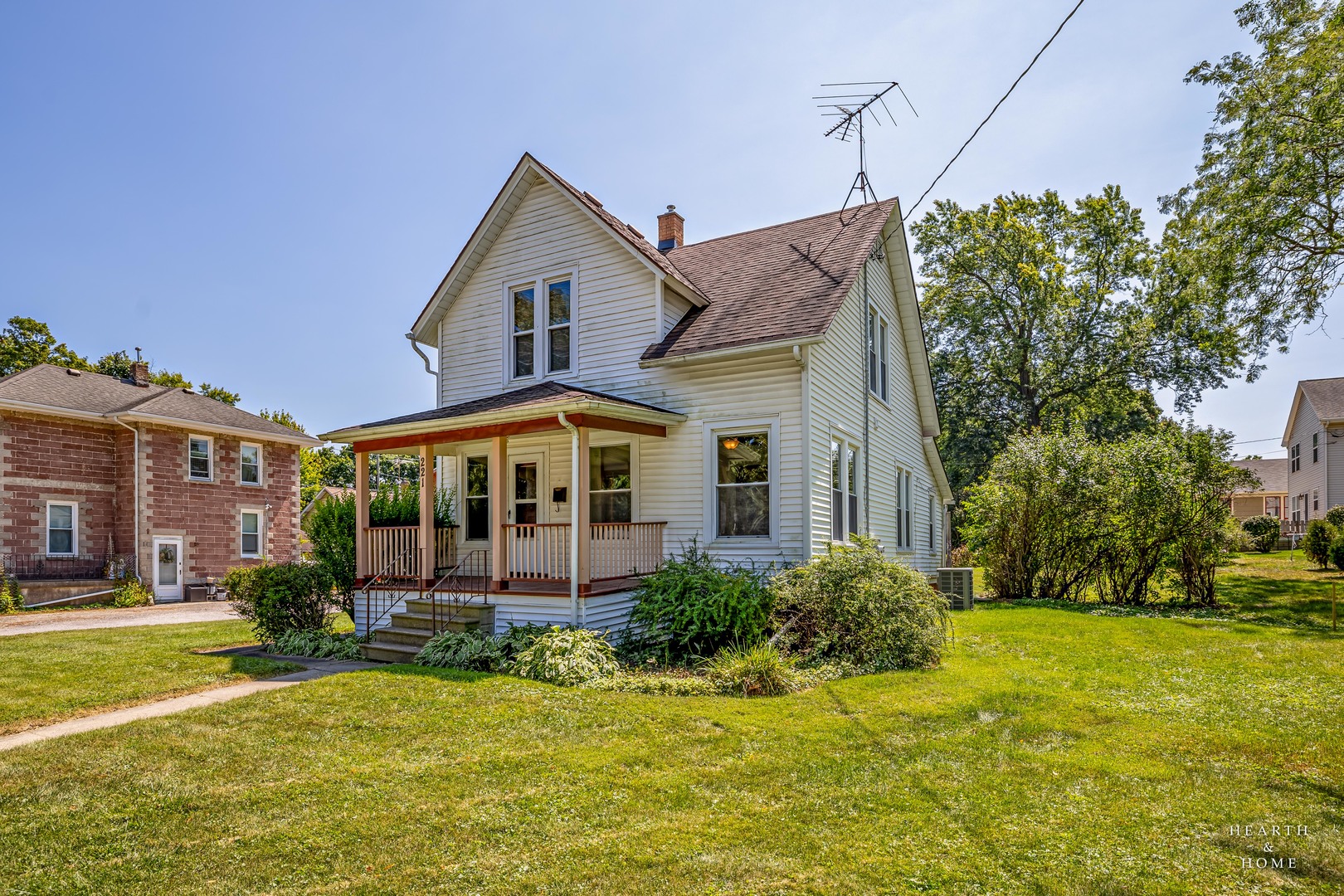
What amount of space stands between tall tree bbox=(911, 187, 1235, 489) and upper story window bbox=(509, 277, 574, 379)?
2501 centimetres

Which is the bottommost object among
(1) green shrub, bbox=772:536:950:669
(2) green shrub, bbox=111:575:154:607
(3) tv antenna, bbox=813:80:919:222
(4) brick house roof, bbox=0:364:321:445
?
(2) green shrub, bbox=111:575:154:607

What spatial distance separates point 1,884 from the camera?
12.6ft

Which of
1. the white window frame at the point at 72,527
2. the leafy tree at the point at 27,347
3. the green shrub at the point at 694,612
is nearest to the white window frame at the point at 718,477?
the green shrub at the point at 694,612

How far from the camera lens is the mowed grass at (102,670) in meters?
7.51

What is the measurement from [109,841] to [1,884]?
0.51m

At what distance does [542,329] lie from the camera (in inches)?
A: 535

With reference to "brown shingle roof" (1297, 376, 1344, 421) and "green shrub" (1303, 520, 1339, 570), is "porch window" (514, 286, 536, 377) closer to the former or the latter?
"green shrub" (1303, 520, 1339, 570)

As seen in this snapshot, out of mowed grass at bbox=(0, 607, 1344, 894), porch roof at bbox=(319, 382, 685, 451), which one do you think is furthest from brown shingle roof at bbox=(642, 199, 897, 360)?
mowed grass at bbox=(0, 607, 1344, 894)

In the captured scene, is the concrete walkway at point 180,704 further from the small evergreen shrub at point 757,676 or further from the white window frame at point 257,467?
the white window frame at point 257,467

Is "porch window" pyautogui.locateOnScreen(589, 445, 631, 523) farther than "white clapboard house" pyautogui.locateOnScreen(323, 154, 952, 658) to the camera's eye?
Yes

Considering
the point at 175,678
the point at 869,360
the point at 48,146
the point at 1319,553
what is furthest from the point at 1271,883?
the point at 1319,553

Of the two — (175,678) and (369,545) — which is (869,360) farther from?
(175,678)

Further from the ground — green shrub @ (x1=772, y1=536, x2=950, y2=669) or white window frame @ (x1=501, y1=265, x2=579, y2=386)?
white window frame @ (x1=501, y1=265, x2=579, y2=386)

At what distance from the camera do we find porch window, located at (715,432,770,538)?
1129cm
